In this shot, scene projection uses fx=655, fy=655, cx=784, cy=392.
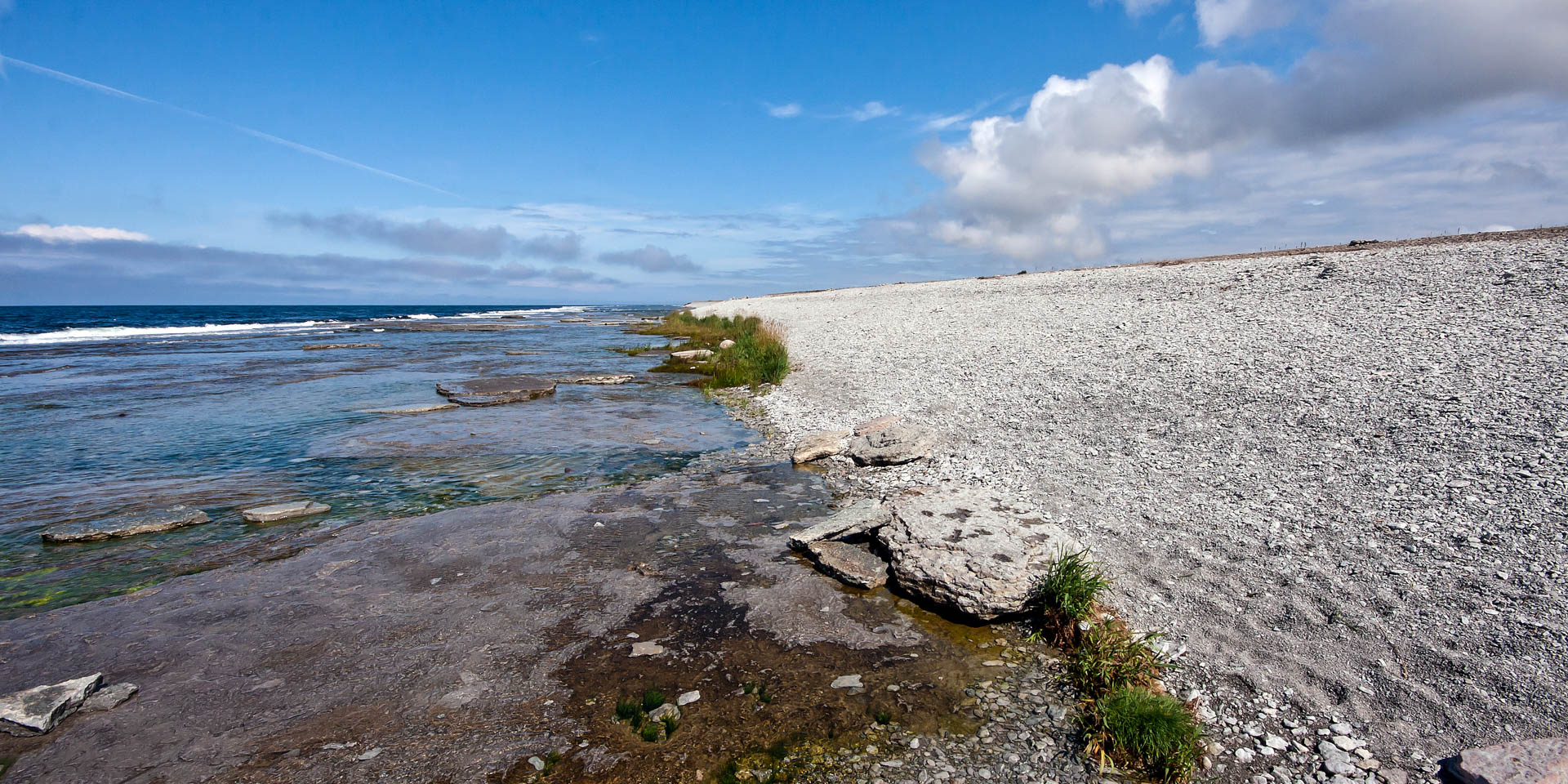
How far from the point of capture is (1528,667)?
4.34 m

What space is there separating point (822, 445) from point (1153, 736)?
7.46 meters

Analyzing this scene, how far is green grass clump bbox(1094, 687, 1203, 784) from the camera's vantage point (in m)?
4.04

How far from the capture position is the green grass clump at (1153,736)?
13.3 feet

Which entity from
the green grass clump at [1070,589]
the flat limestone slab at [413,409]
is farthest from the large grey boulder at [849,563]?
the flat limestone slab at [413,409]

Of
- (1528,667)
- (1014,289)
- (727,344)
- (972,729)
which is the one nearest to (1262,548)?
(1528,667)

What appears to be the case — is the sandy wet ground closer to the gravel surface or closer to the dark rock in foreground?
the gravel surface

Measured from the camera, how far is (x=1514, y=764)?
360 cm

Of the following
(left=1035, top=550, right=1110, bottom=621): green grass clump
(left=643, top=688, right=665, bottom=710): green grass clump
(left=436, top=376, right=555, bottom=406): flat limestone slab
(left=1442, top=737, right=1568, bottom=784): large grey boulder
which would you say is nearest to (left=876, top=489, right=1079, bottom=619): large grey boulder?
(left=1035, top=550, right=1110, bottom=621): green grass clump

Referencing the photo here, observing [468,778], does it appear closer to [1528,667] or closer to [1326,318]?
[1528,667]

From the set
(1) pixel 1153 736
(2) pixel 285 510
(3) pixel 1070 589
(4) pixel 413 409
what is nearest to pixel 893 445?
(3) pixel 1070 589

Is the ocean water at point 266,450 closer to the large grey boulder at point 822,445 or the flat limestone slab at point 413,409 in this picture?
the flat limestone slab at point 413,409

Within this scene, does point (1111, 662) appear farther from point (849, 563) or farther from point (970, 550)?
point (849, 563)

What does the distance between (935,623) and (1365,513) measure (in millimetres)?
4550

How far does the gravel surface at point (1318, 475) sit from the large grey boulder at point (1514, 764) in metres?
0.16
